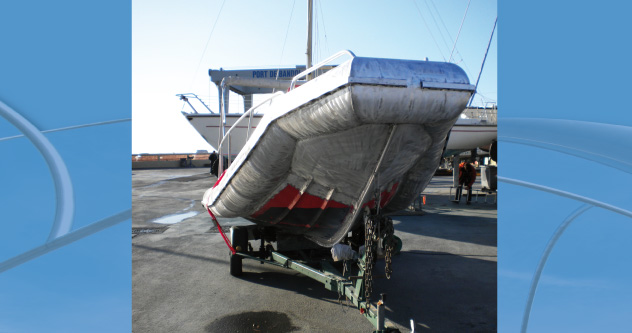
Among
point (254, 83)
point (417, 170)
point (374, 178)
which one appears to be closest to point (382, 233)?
point (374, 178)

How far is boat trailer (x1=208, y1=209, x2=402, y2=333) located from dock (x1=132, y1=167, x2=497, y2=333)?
247mm

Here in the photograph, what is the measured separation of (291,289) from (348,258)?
4.40 feet

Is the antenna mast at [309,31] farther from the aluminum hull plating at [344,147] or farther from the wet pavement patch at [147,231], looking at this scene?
the wet pavement patch at [147,231]

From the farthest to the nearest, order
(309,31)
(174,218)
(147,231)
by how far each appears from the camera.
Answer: (174,218), (147,231), (309,31)

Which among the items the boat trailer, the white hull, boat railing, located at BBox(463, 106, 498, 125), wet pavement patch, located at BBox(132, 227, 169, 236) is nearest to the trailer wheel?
the boat trailer

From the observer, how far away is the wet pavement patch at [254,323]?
3848 mm

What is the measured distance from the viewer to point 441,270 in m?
5.89

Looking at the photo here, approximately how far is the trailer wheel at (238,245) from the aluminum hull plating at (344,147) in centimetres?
42

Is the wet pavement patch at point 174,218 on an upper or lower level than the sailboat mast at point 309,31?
lower

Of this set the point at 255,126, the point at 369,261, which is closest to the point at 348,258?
the point at 369,261

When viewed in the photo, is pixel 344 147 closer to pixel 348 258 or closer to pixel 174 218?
pixel 348 258

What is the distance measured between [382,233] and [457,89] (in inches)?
71.2

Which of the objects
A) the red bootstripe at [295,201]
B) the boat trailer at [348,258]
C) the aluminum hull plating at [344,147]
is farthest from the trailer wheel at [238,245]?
the red bootstripe at [295,201]

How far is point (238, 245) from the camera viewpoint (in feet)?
18.4
